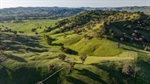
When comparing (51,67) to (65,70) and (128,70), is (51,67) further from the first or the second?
(128,70)

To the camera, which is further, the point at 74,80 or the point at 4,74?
the point at 4,74

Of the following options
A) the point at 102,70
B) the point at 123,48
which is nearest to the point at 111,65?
the point at 102,70

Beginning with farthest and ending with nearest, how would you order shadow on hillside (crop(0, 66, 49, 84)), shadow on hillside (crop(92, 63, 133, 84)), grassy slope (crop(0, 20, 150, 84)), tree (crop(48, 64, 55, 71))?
tree (crop(48, 64, 55, 71)), shadow on hillside (crop(0, 66, 49, 84)), grassy slope (crop(0, 20, 150, 84)), shadow on hillside (crop(92, 63, 133, 84))

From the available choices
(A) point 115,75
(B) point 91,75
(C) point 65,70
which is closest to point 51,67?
(C) point 65,70

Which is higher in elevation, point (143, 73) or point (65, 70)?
point (65, 70)

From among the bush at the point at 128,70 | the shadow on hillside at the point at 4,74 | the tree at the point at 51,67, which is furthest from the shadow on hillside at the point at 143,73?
the shadow on hillside at the point at 4,74

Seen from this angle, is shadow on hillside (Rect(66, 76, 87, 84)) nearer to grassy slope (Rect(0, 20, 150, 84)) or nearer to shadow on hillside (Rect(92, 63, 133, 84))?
grassy slope (Rect(0, 20, 150, 84))

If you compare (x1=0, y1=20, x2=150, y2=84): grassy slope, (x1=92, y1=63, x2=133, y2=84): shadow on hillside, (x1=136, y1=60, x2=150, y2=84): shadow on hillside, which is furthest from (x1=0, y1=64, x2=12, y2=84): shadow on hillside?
(x1=136, y1=60, x2=150, y2=84): shadow on hillside

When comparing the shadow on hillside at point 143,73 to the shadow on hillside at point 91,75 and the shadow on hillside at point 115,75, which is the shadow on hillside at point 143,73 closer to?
the shadow on hillside at point 115,75

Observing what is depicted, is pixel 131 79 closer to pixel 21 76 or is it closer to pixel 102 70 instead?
pixel 102 70

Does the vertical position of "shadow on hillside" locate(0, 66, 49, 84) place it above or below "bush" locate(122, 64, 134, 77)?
below

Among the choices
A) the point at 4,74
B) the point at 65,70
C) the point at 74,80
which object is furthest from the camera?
the point at 4,74

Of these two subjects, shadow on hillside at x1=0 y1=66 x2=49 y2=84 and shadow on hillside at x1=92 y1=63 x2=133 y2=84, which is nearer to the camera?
shadow on hillside at x1=92 y1=63 x2=133 y2=84

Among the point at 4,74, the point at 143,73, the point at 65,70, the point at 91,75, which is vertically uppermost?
the point at 65,70
